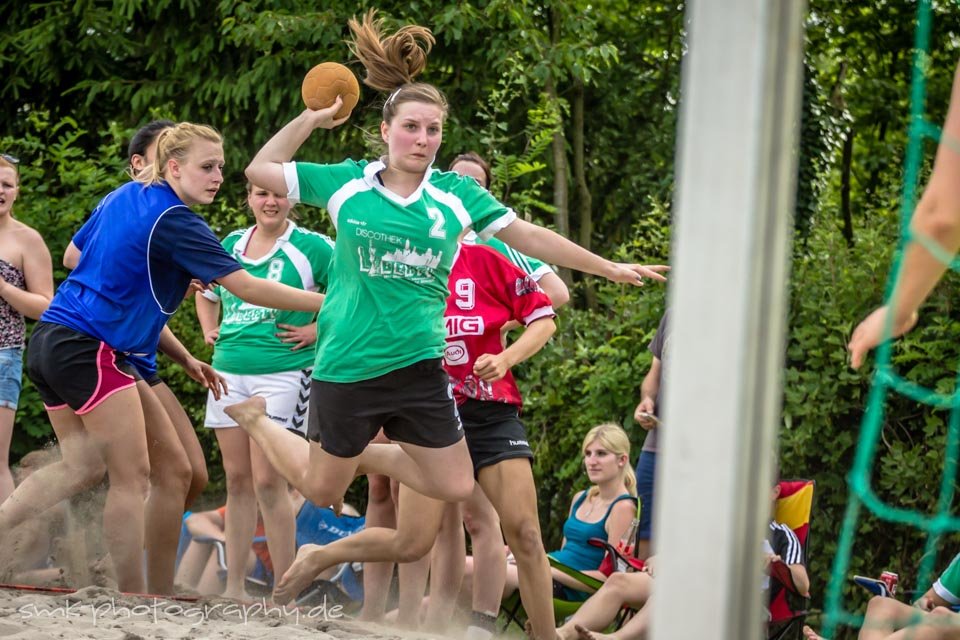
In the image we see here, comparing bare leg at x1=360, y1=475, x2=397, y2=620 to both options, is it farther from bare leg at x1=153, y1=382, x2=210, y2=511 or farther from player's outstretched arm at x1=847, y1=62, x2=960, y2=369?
player's outstretched arm at x1=847, y1=62, x2=960, y2=369

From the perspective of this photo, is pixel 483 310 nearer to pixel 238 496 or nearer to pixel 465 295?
pixel 465 295

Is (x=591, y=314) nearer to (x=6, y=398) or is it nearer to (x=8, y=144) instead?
(x=6, y=398)

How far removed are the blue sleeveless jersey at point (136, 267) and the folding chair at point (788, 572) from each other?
2.85 m

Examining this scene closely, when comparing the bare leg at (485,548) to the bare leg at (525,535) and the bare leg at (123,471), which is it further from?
the bare leg at (123,471)

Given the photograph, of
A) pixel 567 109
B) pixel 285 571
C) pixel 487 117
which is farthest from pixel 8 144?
pixel 285 571

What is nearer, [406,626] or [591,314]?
[406,626]

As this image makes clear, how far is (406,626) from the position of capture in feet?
17.9

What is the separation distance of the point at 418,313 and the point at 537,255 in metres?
0.49

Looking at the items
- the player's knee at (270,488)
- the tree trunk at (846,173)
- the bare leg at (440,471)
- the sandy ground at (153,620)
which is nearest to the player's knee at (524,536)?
the bare leg at (440,471)

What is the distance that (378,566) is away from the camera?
5.78m

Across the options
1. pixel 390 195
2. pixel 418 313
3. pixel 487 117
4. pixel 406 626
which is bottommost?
pixel 406 626

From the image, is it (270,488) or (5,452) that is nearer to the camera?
(270,488)

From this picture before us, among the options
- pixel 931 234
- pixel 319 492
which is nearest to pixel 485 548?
pixel 319 492

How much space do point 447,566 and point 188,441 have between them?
4.17ft
